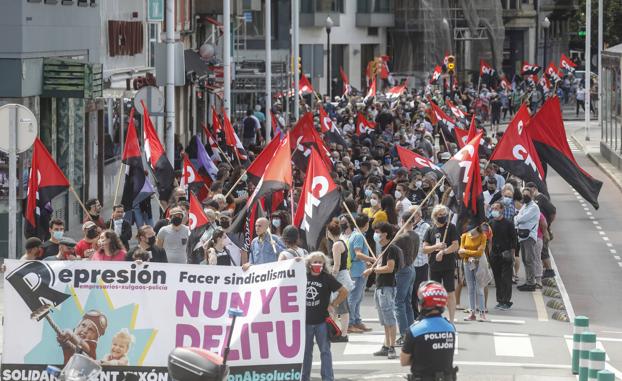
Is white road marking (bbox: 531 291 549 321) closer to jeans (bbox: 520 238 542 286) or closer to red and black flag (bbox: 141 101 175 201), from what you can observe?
jeans (bbox: 520 238 542 286)

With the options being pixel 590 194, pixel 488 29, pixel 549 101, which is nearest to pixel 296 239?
pixel 590 194

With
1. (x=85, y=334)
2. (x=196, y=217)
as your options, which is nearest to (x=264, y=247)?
(x=196, y=217)

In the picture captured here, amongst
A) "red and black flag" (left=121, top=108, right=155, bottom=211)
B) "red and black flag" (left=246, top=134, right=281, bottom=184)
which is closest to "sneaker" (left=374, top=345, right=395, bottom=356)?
"red and black flag" (left=246, top=134, right=281, bottom=184)

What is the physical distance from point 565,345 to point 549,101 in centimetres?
509

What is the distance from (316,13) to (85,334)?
238 feet

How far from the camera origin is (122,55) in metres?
36.0

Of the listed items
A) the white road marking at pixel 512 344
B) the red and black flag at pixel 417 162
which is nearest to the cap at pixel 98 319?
the white road marking at pixel 512 344

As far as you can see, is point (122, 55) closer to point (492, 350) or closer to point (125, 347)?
point (492, 350)

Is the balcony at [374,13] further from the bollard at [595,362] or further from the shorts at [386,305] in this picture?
the bollard at [595,362]

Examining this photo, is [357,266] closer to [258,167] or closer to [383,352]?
[383,352]

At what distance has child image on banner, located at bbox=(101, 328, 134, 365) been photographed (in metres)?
13.5

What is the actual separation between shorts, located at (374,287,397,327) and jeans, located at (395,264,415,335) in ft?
0.82

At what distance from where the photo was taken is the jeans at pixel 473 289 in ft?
67.2

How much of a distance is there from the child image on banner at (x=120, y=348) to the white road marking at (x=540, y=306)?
28.6ft
